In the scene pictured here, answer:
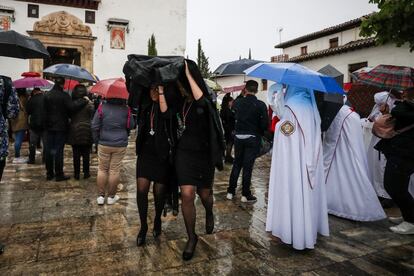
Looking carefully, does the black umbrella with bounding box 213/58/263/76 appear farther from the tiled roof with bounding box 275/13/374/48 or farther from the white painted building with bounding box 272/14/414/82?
the tiled roof with bounding box 275/13/374/48

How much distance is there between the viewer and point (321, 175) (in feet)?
12.6

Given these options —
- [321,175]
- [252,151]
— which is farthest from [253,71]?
[252,151]

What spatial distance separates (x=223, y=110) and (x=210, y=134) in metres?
5.63

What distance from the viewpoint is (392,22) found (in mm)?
8109

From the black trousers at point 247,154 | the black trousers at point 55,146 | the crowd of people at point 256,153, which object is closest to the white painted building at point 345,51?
the black trousers at point 247,154

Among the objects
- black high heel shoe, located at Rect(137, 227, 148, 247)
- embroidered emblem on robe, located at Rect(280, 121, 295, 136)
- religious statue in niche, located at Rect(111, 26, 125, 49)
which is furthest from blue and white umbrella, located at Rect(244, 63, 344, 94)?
religious statue in niche, located at Rect(111, 26, 125, 49)

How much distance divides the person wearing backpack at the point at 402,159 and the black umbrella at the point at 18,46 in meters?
4.70

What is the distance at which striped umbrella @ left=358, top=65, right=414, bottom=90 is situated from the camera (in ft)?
17.9

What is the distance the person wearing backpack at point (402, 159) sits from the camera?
13.8 feet

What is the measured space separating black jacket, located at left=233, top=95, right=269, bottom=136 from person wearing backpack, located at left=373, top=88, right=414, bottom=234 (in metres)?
1.80

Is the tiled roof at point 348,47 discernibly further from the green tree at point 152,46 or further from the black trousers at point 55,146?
the black trousers at point 55,146

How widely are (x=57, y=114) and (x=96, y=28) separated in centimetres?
1900

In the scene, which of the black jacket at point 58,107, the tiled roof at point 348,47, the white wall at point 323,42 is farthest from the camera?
the white wall at point 323,42

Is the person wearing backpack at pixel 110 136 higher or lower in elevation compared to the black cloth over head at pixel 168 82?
lower
